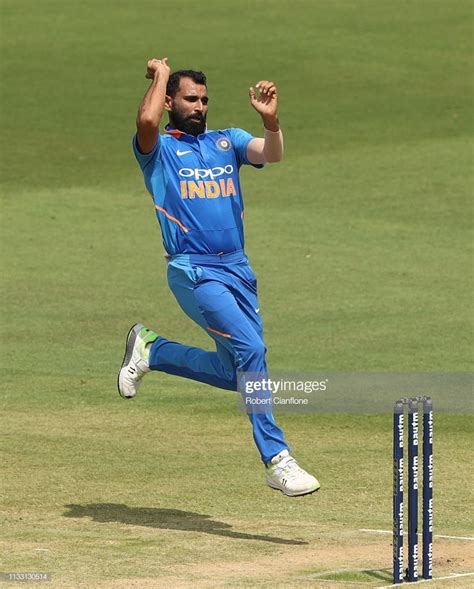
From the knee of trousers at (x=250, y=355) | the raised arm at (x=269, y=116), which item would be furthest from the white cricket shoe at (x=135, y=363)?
the raised arm at (x=269, y=116)

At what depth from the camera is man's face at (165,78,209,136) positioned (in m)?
9.75

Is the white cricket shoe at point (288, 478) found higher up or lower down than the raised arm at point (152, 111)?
lower down

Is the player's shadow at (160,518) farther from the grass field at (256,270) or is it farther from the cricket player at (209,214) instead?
the cricket player at (209,214)

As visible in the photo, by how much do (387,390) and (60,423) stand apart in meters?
3.18

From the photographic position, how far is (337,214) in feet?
79.3

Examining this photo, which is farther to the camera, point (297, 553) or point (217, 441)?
point (217, 441)

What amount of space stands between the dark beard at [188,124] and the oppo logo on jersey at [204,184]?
321 mm

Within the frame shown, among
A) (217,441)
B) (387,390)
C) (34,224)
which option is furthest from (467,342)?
(34,224)

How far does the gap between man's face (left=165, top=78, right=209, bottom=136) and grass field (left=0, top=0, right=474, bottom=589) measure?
2.49m

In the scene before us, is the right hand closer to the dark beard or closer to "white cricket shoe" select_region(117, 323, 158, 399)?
the dark beard

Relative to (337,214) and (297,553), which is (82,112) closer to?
(337,214)

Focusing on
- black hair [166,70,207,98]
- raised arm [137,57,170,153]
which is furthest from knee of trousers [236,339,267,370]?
black hair [166,70,207,98]

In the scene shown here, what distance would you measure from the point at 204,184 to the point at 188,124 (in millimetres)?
463

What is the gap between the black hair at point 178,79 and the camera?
9.71m
